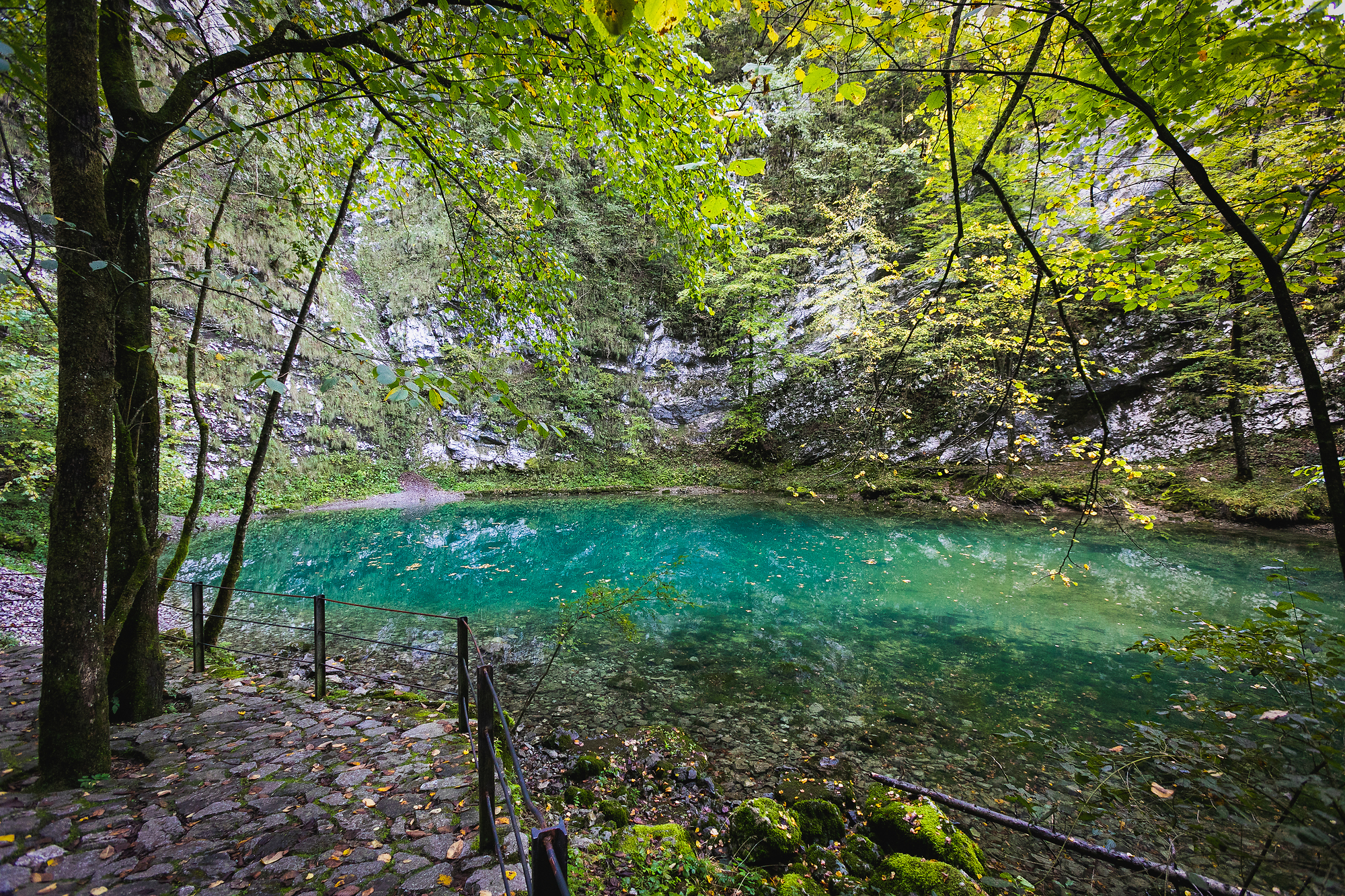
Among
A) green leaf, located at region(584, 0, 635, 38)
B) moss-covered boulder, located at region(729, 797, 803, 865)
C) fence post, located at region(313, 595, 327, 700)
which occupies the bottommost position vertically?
moss-covered boulder, located at region(729, 797, 803, 865)

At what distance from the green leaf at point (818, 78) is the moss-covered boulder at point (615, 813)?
162 inches

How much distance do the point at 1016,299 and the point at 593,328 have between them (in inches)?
640

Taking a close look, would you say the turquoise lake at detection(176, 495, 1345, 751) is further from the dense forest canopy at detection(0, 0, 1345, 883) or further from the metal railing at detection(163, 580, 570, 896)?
the metal railing at detection(163, 580, 570, 896)

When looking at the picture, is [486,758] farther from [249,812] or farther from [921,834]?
[921,834]

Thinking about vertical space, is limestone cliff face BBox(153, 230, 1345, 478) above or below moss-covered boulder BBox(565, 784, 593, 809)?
above

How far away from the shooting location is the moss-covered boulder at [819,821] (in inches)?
126

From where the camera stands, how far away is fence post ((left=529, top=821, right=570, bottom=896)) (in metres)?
1.16

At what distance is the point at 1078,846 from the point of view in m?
2.96

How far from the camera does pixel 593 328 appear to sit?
22.0 m

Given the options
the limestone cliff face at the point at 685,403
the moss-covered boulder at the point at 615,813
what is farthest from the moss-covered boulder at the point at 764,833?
the limestone cliff face at the point at 685,403

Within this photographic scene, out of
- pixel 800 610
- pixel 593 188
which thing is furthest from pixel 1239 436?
pixel 593 188

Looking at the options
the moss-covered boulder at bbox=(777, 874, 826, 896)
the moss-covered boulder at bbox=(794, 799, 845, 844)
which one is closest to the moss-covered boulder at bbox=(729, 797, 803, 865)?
the moss-covered boulder at bbox=(794, 799, 845, 844)

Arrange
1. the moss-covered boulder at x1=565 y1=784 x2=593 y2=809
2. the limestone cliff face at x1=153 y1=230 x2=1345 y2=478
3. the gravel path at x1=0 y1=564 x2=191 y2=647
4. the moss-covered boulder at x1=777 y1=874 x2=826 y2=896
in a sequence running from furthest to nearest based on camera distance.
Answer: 1. the limestone cliff face at x1=153 y1=230 x2=1345 y2=478
2. the gravel path at x1=0 y1=564 x2=191 y2=647
3. the moss-covered boulder at x1=565 y1=784 x2=593 y2=809
4. the moss-covered boulder at x1=777 y1=874 x2=826 y2=896

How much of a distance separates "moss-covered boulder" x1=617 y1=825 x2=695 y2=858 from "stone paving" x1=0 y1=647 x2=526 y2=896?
30.5 inches
